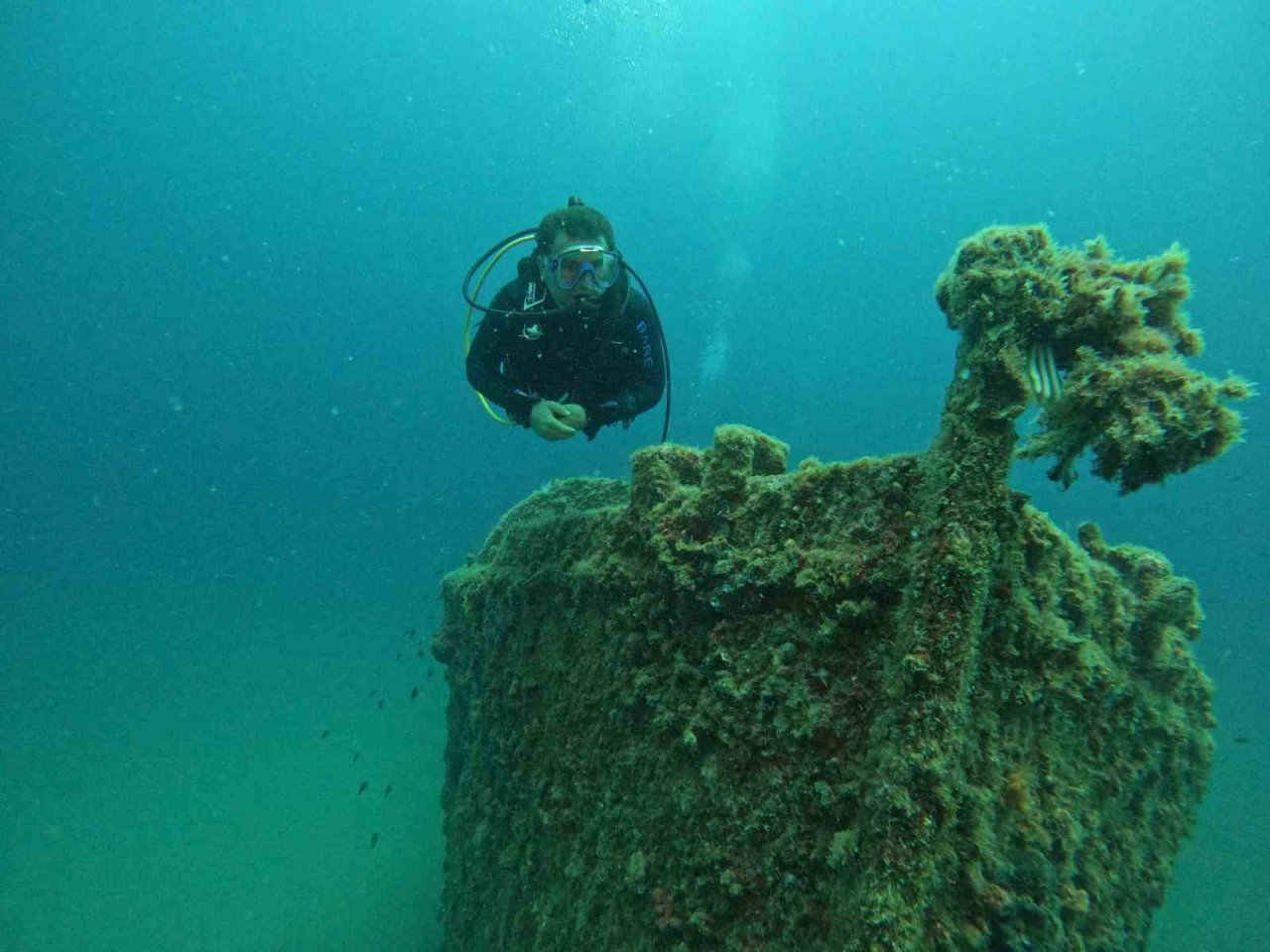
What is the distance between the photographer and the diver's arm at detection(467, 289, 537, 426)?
5.69 meters

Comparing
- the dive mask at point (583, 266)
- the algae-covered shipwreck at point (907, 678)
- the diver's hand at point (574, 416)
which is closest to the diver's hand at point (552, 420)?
the diver's hand at point (574, 416)

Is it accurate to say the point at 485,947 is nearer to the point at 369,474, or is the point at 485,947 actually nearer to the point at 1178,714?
the point at 1178,714

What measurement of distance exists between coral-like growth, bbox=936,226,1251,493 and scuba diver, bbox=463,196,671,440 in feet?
12.1

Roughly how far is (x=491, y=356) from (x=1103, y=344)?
505cm

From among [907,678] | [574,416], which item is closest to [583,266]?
[574,416]

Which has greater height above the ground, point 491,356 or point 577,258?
point 577,258

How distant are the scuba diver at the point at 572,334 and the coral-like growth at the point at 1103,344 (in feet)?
12.1

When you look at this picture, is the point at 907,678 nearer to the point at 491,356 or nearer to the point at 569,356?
the point at 569,356

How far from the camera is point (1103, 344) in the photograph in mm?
1736

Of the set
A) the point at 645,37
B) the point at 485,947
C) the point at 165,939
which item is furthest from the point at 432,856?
the point at 645,37

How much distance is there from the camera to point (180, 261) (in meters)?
100

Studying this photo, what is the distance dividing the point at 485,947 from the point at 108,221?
11703cm

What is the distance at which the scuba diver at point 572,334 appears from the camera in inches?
211

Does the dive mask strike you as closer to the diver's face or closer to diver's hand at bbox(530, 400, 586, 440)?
the diver's face
